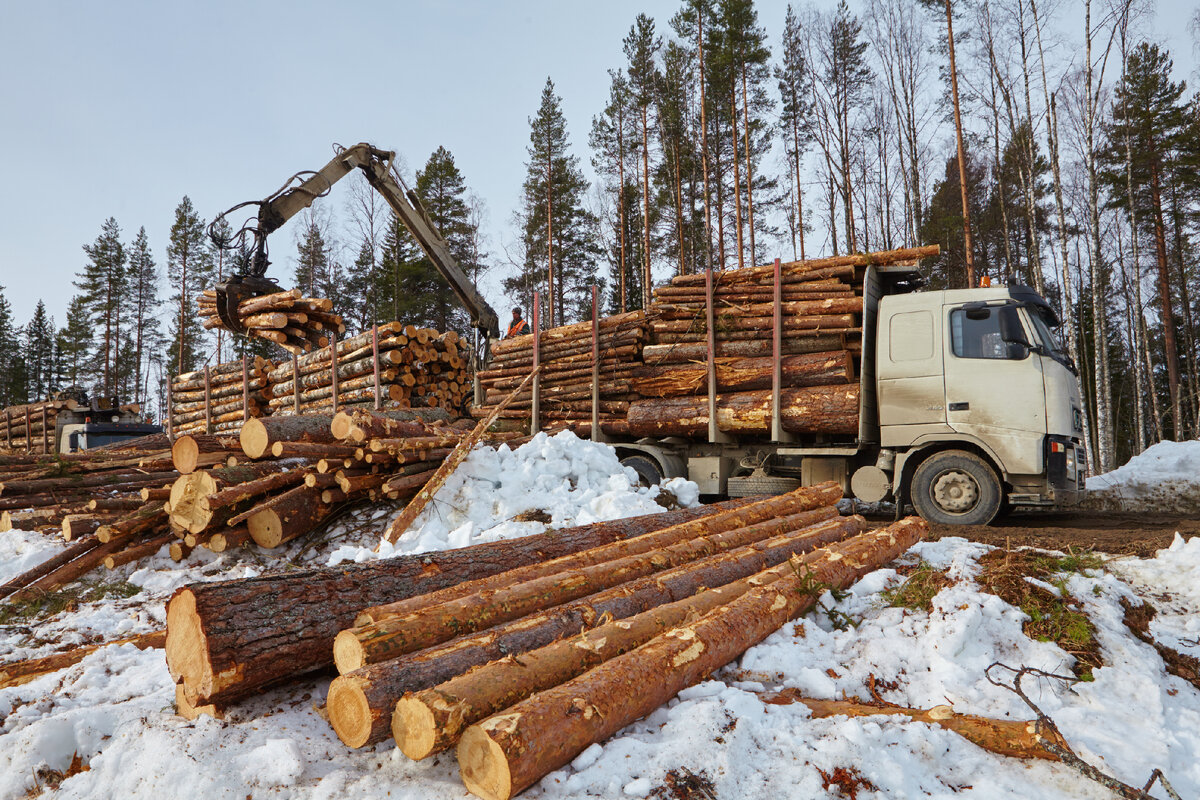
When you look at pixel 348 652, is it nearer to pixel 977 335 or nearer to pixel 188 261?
pixel 977 335

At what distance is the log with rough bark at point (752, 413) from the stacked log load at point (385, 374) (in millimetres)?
4516

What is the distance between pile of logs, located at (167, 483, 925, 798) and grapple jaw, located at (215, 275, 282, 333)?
9099 millimetres

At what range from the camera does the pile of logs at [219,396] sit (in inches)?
501

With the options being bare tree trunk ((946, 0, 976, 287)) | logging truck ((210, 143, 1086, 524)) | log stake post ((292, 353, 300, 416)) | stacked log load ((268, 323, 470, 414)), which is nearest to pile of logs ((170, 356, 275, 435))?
stacked log load ((268, 323, 470, 414))

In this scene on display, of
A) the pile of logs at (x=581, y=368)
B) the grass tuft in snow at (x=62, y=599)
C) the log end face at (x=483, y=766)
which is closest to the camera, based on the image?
the log end face at (x=483, y=766)

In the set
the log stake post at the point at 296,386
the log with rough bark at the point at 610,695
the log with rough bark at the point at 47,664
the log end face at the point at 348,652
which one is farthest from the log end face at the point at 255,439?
the log stake post at the point at 296,386

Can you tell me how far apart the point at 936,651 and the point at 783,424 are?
4839 millimetres

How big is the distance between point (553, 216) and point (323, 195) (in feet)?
49.3

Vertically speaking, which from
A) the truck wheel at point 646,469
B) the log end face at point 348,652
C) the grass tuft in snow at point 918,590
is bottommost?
the grass tuft in snow at point 918,590

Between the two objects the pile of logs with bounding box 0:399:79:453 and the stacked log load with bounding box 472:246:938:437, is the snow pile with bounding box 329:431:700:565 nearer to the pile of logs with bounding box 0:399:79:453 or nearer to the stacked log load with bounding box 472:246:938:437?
the stacked log load with bounding box 472:246:938:437

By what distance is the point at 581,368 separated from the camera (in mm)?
9609

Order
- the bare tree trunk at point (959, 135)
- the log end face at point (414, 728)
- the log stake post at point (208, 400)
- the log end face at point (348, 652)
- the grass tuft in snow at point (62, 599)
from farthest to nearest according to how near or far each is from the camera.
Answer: the bare tree trunk at point (959, 135) → the log stake post at point (208, 400) → the grass tuft in snow at point (62, 599) → the log end face at point (348, 652) → the log end face at point (414, 728)

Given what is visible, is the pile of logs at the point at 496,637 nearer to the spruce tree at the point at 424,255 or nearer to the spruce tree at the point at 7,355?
the spruce tree at the point at 424,255

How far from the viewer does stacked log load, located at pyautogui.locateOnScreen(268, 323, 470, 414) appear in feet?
35.7
